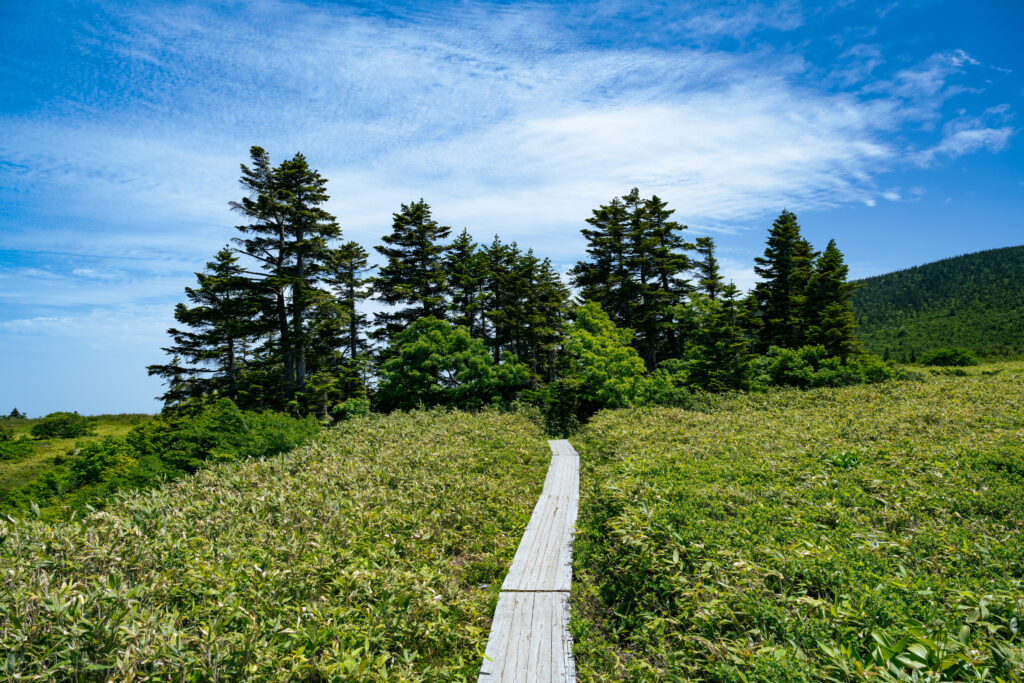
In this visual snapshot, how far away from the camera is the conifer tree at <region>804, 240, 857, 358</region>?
26578 millimetres

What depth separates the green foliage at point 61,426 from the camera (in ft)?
71.4

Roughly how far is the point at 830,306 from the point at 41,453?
41.8 metres

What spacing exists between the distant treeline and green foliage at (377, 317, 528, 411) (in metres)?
0.09

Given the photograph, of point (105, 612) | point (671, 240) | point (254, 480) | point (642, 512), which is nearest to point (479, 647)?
point (642, 512)

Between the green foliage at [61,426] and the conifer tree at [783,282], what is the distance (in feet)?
139

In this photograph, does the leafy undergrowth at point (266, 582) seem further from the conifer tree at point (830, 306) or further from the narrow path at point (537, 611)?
the conifer tree at point (830, 306)

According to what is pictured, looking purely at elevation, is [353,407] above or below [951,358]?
above

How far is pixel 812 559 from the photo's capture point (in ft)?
13.6

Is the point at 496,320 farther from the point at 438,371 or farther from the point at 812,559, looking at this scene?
the point at 812,559

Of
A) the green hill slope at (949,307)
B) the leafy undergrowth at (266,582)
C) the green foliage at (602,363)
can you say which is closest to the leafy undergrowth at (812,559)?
the leafy undergrowth at (266,582)

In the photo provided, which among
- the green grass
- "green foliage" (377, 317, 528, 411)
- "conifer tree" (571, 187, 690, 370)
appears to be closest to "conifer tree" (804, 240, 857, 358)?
"conifer tree" (571, 187, 690, 370)

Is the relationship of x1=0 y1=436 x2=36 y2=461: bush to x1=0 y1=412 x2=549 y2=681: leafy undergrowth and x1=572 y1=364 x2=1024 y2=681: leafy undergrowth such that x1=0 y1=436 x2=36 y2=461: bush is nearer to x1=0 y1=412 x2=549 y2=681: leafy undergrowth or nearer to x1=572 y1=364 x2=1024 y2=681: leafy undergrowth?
x1=0 y1=412 x2=549 y2=681: leafy undergrowth

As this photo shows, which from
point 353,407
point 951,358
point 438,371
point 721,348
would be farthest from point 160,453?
point 951,358

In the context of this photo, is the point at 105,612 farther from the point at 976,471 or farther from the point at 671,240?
the point at 671,240
